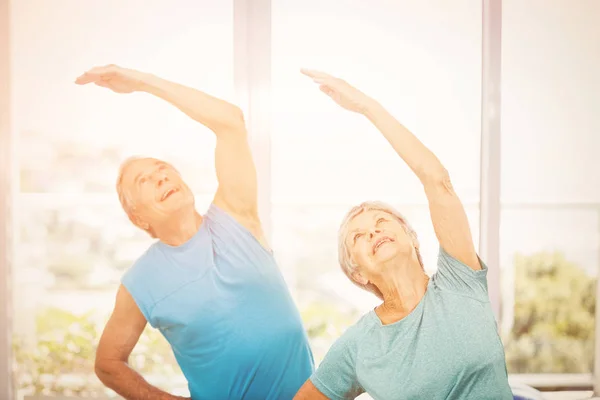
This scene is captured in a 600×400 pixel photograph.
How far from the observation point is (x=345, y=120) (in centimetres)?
202

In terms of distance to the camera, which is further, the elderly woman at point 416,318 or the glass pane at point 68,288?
the glass pane at point 68,288

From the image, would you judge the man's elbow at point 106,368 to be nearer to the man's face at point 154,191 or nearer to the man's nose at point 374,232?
the man's face at point 154,191

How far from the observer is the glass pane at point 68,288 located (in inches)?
79.4

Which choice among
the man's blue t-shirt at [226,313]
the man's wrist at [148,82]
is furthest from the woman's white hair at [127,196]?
the man's wrist at [148,82]

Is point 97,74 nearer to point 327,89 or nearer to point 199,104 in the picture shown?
point 199,104

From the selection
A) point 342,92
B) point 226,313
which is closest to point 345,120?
point 342,92

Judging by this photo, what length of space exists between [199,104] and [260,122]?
22 centimetres

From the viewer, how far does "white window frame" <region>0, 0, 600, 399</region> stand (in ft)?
6.61

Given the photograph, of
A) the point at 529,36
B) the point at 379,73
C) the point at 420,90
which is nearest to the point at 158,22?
the point at 379,73

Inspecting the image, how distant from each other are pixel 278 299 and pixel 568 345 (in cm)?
112

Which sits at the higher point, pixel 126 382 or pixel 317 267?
pixel 317 267

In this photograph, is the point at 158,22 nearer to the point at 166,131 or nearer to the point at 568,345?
the point at 166,131

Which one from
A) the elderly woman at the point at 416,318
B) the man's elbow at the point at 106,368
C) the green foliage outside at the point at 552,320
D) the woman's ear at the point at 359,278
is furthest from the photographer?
the green foliage outside at the point at 552,320

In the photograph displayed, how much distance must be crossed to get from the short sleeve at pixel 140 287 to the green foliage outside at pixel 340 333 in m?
0.08
